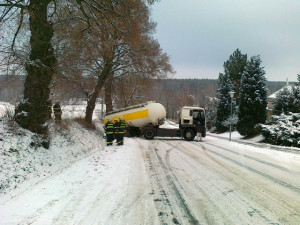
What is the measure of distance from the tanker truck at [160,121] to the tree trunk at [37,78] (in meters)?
13.4

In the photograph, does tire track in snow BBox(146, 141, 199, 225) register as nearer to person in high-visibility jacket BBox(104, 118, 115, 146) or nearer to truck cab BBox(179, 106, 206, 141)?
person in high-visibility jacket BBox(104, 118, 115, 146)

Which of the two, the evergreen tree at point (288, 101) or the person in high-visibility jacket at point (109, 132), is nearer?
the person in high-visibility jacket at point (109, 132)

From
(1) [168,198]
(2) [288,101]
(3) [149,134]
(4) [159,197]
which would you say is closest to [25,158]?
(4) [159,197]

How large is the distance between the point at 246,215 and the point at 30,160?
6883 millimetres

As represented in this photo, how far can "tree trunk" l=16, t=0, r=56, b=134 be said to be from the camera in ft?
33.2

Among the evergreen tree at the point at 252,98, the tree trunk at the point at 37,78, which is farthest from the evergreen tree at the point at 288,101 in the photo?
the tree trunk at the point at 37,78

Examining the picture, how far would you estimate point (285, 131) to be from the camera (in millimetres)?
18766

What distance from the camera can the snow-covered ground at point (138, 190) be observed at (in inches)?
187

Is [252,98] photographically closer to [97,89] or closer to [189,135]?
[189,135]

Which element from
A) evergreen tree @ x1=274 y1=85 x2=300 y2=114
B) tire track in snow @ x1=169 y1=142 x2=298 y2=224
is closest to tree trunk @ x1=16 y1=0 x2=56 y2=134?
tire track in snow @ x1=169 y1=142 x2=298 y2=224

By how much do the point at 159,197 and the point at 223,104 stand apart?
3795 cm

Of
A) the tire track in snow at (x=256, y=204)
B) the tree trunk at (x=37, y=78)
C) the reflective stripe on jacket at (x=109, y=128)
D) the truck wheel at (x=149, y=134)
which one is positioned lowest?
the tire track in snow at (x=256, y=204)

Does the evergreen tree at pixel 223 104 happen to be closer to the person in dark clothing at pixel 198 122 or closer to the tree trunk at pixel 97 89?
the person in dark clothing at pixel 198 122

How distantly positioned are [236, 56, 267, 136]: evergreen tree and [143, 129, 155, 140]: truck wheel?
1229cm
